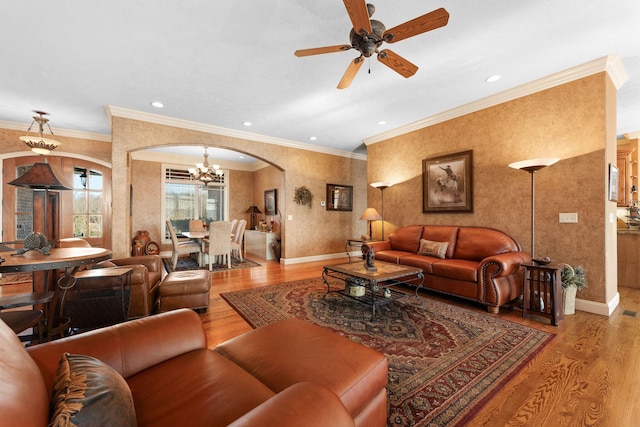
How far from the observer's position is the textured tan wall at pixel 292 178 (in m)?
4.04

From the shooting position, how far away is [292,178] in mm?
5984

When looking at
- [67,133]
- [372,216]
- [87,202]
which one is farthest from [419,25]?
[87,202]

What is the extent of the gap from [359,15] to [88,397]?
2.30 m

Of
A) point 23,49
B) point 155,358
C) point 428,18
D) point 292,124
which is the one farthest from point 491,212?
point 23,49

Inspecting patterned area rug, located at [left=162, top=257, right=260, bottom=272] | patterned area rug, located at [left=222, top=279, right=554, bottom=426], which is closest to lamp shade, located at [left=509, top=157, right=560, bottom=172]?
patterned area rug, located at [left=222, top=279, right=554, bottom=426]

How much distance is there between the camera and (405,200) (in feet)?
16.5

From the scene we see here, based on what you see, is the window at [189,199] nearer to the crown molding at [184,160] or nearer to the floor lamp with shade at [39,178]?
the crown molding at [184,160]

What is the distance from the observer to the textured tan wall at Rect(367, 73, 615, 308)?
9.62 ft

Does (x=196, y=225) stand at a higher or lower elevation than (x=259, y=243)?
higher

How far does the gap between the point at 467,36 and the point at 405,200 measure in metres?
2.95

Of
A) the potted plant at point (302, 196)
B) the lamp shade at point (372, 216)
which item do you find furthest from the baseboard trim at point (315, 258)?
the lamp shade at point (372, 216)

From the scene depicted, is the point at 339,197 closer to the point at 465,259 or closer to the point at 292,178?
the point at 292,178

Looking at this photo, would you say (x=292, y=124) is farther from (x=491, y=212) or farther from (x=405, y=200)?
(x=491, y=212)

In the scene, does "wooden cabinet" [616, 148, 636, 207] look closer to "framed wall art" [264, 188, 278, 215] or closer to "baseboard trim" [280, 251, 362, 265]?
"baseboard trim" [280, 251, 362, 265]
